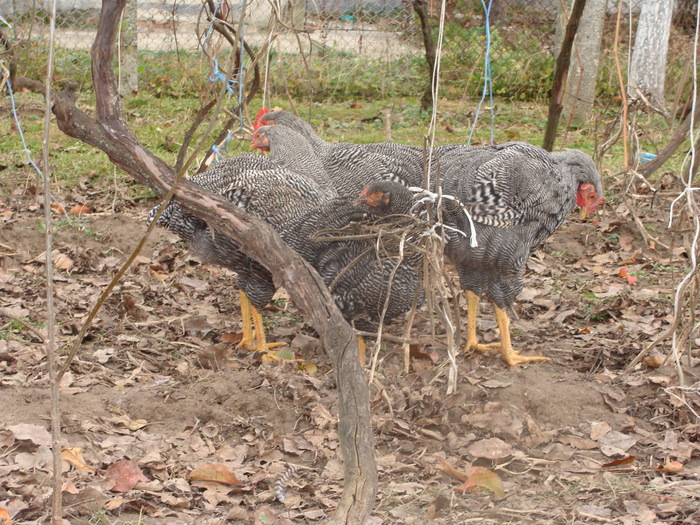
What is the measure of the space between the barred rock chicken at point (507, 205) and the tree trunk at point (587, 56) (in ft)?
13.2

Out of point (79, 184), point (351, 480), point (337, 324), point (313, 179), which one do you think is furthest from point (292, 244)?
point (79, 184)

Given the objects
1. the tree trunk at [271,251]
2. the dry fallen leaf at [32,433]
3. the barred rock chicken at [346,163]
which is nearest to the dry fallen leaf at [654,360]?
the barred rock chicken at [346,163]

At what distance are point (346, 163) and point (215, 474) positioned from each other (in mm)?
2526

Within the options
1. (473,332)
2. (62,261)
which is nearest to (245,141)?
(62,261)

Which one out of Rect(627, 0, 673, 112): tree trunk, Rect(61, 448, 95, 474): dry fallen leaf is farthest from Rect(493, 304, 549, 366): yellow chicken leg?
A: Rect(627, 0, 673, 112): tree trunk

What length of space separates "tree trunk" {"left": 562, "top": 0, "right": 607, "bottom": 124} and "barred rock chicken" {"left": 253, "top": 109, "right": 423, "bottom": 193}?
4.15m

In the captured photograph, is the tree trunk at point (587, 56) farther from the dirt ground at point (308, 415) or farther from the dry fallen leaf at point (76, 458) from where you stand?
the dry fallen leaf at point (76, 458)

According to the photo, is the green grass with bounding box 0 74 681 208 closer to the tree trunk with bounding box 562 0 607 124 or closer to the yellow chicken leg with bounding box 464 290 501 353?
the tree trunk with bounding box 562 0 607 124

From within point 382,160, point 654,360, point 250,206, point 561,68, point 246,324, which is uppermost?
point 561,68

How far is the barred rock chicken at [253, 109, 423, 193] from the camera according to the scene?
487 cm

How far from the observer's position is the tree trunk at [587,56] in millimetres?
8766

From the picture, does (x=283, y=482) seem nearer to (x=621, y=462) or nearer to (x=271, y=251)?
(x=271, y=251)

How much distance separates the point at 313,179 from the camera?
492 cm

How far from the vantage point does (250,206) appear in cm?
462
